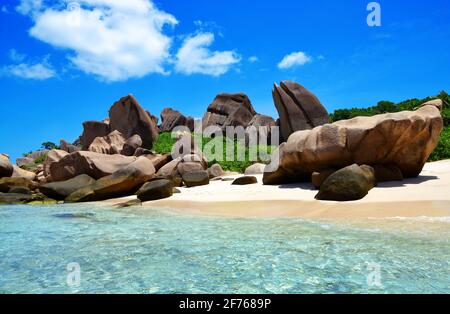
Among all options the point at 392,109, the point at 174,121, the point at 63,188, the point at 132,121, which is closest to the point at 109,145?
the point at 132,121

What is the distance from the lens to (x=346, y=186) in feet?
27.1

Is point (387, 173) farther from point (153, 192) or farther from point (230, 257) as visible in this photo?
point (230, 257)

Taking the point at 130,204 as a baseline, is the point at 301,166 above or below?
above

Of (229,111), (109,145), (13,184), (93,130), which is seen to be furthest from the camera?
(229,111)

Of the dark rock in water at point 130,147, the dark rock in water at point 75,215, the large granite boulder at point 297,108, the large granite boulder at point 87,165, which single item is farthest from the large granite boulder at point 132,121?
the dark rock in water at point 75,215

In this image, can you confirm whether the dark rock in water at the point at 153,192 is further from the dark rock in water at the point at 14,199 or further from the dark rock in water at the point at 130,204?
the dark rock in water at the point at 14,199

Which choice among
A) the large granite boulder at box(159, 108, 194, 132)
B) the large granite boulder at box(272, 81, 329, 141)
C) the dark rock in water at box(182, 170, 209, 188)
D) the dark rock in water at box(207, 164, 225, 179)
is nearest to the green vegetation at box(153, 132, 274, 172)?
the large granite boulder at box(272, 81, 329, 141)

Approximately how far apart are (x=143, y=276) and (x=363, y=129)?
7.70 m

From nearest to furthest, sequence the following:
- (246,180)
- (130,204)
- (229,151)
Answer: (130,204)
(246,180)
(229,151)

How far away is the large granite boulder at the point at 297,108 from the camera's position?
21422mm

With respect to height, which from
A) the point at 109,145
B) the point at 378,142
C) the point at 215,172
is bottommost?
the point at 215,172

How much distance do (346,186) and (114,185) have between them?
718 cm
